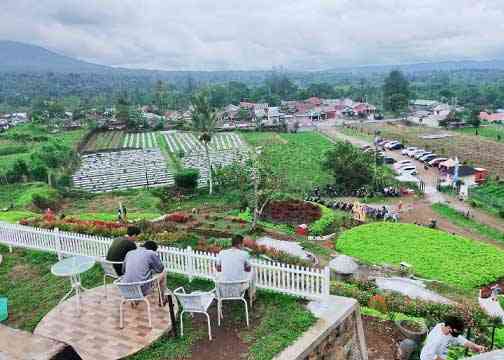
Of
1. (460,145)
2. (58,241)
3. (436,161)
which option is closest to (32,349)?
(58,241)

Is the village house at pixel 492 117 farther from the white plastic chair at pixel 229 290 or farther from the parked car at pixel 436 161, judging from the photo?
the white plastic chair at pixel 229 290

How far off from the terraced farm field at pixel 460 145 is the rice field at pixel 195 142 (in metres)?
20.5

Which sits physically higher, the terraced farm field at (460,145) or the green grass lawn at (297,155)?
the green grass lawn at (297,155)

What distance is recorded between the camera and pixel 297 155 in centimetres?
4441

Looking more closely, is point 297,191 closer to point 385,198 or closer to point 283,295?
point 385,198

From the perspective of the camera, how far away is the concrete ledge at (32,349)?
430 cm

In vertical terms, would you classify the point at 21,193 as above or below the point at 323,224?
above

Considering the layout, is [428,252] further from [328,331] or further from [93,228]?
[93,228]

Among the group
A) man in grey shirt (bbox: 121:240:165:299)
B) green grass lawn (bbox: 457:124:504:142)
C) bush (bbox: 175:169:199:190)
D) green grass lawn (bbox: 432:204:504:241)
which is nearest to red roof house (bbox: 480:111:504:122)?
green grass lawn (bbox: 457:124:504:142)

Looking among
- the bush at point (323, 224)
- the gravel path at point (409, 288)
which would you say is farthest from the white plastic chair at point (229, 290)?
the bush at point (323, 224)

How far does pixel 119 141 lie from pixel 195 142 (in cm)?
1095

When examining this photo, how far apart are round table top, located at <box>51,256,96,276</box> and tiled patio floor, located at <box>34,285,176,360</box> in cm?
70

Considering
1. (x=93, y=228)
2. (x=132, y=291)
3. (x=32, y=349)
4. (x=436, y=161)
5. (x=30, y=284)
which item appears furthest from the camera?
(x=436, y=161)

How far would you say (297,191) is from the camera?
29922mm
